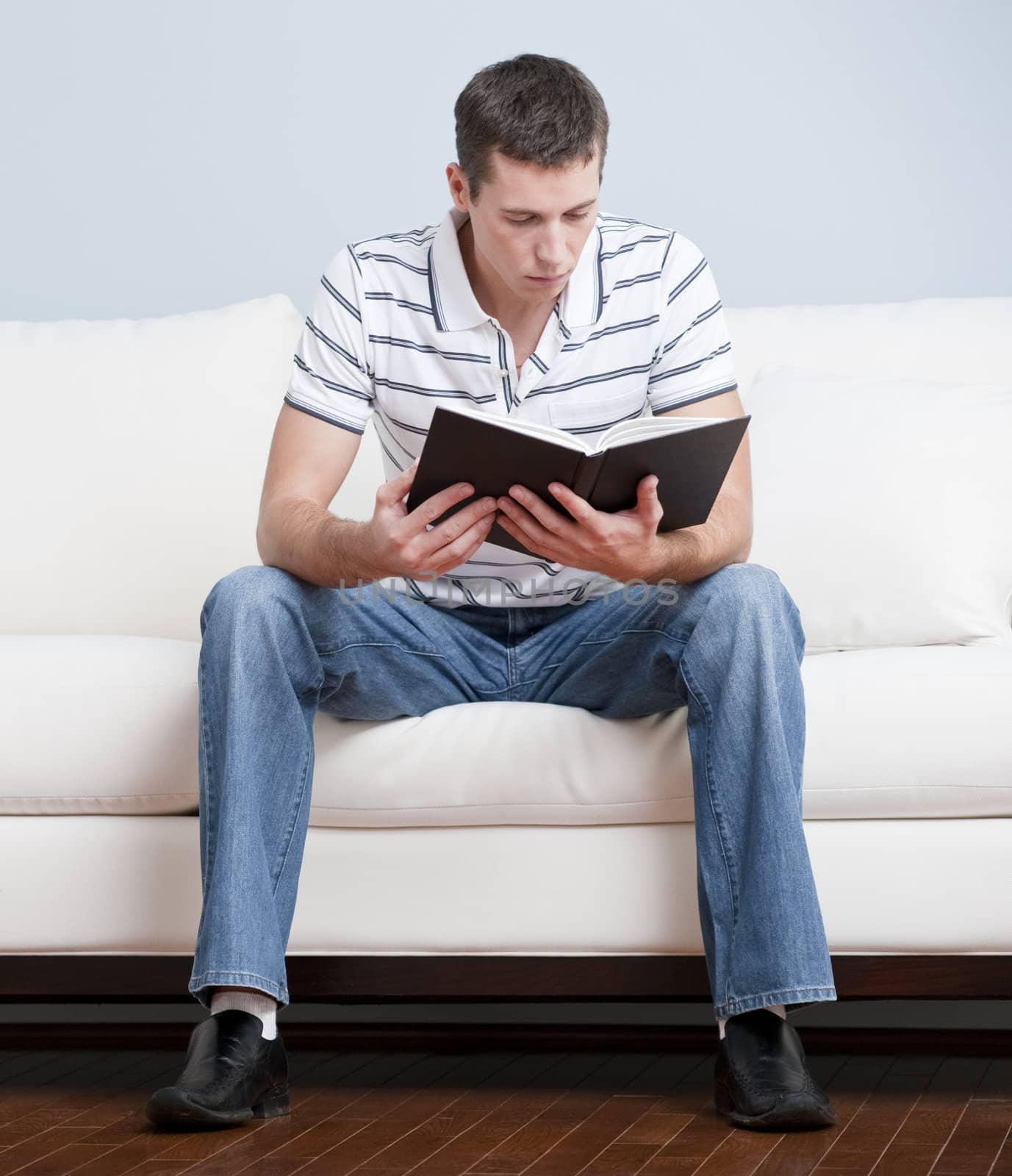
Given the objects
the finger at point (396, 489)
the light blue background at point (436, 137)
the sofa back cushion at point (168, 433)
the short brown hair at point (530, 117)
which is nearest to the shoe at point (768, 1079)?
the finger at point (396, 489)

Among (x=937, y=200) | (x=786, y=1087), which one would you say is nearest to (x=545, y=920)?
(x=786, y=1087)

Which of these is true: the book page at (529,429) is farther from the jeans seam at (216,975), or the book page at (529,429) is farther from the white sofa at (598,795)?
the jeans seam at (216,975)

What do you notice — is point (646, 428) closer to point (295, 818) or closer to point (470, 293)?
point (470, 293)

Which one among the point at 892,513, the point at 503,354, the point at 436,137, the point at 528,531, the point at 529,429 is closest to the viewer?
the point at 529,429

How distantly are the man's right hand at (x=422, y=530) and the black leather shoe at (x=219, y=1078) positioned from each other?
0.48 meters

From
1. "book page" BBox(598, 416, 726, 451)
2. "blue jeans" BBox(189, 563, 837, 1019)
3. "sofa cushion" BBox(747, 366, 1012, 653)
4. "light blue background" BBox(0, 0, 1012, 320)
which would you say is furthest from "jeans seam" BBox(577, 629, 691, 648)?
"light blue background" BBox(0, 0, 1012, 320)

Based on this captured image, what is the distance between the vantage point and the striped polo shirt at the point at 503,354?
1.68 m

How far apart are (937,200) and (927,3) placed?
351 mm

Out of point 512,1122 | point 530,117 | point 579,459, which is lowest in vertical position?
point 512,1122

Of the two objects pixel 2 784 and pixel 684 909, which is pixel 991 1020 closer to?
pixel 684 909

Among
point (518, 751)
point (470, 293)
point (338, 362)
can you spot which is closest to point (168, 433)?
point (338, 362)

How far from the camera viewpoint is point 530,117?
1.54 meters

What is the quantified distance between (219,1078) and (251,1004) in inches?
3.0

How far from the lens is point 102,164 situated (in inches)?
107
